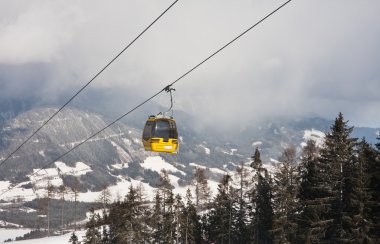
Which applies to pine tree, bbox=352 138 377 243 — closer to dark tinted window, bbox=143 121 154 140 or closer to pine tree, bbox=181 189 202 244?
dark tinted window, bbox=143 121 154 140

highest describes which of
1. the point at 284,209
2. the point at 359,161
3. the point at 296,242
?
the point at 359,161

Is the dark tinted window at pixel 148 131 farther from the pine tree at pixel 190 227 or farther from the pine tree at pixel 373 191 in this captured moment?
the pine tree at pixel 190 227

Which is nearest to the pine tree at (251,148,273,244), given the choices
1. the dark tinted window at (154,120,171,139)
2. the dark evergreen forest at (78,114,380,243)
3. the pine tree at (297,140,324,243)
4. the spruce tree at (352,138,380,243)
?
the dark evergreen forest at (78,114,380,243)

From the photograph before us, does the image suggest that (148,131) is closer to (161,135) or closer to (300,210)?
(161,135)

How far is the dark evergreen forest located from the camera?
55156 mm

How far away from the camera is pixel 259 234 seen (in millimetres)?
94812

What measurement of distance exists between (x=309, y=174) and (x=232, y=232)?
32686mm

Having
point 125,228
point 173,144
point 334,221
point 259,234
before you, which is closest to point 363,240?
point 334,221

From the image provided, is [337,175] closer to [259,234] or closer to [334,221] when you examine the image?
[334,221]

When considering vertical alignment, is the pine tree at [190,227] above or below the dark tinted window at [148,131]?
below

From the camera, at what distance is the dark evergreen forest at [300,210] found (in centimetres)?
5516

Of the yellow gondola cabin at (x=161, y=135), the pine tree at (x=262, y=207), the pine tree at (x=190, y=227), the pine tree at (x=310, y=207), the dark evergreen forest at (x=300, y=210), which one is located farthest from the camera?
the pine tree at (x=190, y=227)

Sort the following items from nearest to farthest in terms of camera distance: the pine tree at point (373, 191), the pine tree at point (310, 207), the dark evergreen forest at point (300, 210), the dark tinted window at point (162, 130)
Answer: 1. the dark tinted window at point (162, 130)
2. the pine tree at point (373, 191)
3. the dark evergreen forest at point (300, 210)
4. the pine tree at point (310, 207)

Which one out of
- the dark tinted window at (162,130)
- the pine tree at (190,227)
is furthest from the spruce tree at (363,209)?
the pine tree at (190,227)
